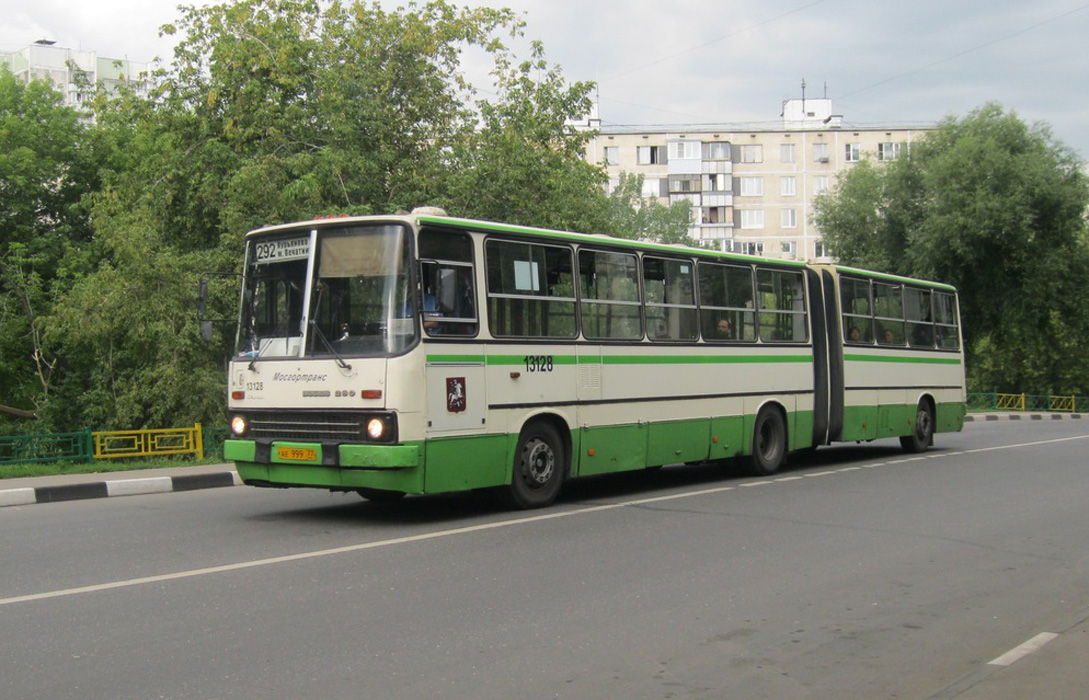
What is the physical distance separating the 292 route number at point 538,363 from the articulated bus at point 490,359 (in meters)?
0.03

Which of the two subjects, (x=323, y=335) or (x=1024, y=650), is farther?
(x=323, y=335)

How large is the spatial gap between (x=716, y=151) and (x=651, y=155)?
4686mm

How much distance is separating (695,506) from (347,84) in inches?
652

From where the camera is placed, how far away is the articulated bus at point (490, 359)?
10391 millimetres

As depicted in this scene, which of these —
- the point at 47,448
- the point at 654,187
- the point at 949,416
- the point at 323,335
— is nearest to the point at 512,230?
the point at 323,335

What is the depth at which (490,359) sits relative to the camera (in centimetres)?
1116

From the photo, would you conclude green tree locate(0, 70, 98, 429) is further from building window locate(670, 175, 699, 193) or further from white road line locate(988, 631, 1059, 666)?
building window locate(670, 175, 699, 193)

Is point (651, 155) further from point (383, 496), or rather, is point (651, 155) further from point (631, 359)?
point (383, 496)

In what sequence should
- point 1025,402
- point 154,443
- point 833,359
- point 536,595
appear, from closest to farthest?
point 536,595 → point 833,359 → point 154,443 → point 1025,402

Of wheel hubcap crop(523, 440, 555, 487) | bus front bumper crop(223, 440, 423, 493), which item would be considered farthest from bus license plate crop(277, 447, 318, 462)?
wheel hubcap crop(523, 440, 555, 487)

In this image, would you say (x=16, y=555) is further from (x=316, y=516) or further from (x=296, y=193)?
(x=296, y=193)

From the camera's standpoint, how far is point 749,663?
19.3ft

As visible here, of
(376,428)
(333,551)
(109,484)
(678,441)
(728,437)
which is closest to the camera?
(333,551)

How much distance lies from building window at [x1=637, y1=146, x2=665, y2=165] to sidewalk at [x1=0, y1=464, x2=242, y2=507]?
226 ft
